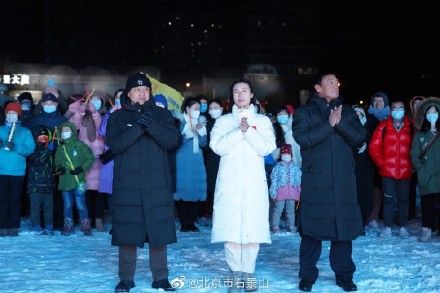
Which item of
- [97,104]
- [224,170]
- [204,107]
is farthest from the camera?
[204,107]

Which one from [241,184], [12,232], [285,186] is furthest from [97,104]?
[241,184]

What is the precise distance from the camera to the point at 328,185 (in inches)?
251

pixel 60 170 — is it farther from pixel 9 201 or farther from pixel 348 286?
pixel 348 286

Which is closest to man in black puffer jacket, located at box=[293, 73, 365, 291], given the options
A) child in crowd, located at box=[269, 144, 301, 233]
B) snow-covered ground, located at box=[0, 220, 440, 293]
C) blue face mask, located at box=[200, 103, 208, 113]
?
snow-covered ground, located at box=[0, 220, 440, 293]

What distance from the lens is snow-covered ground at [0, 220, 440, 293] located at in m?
6.49

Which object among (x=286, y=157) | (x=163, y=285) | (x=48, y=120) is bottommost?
(x=163, y=285)

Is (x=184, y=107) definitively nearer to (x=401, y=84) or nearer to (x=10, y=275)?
(x=10, y=275)

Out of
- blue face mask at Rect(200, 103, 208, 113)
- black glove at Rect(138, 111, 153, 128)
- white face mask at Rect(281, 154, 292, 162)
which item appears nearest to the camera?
black glove at Rect(138, 111, 153, 128)

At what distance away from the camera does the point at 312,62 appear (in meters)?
101

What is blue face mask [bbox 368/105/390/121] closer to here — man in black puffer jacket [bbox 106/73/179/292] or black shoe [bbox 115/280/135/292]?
man in black puffer jacket [bbox 106/73/179/292]

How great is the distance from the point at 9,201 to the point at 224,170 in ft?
15.5

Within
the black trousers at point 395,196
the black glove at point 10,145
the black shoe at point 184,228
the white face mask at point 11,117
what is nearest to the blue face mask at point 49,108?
the white face mask at point 11,117

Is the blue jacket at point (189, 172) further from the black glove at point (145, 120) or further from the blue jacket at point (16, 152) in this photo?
the black glove at point (145, 120)

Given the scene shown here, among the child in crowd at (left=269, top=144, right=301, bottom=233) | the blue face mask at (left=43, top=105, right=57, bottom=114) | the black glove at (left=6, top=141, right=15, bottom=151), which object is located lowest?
the child in crowd at (left=269, top=144, right=301, bottom=233)
